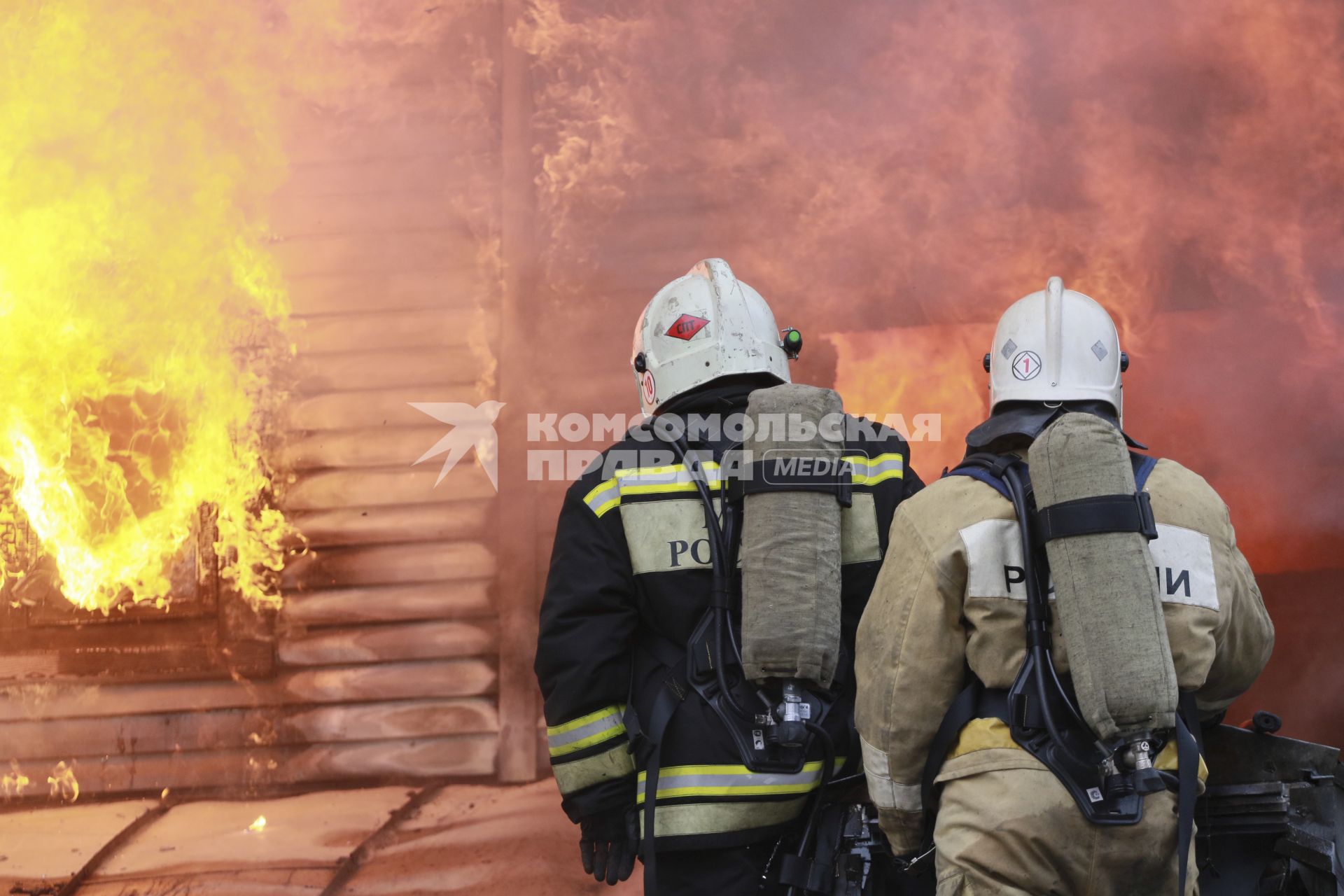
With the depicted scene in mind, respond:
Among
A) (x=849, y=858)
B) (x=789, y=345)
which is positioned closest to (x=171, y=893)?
(x=849, y=858)

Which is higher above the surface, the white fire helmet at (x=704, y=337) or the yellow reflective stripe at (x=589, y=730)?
the white fire helmet at (x=704, y=337)

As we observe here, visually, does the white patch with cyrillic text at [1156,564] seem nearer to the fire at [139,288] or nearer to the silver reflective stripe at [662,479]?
the silver reflective stripe at [662,479]

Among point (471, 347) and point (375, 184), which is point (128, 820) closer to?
point (471, 347)

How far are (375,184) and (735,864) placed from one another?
3.50 metres

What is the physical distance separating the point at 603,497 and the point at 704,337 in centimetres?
63

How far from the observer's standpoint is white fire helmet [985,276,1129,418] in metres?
2.74

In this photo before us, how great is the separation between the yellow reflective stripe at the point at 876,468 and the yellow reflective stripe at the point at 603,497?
61cm

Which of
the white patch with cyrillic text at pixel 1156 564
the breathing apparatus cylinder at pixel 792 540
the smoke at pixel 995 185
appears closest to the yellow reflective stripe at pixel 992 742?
the white patch with cyrillic text at pixel 1156 564

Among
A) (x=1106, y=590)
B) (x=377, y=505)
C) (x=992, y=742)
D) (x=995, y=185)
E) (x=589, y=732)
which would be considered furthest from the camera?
(x=377, y=505)

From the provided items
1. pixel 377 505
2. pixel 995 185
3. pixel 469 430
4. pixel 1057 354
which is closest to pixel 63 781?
pixel 377 505

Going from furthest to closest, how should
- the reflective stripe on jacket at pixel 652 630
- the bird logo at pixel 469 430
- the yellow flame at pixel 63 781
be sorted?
→ the bird logo at pixel 469 430 < the yellow flame at pixel 63 781 < the reflective stripe on jacket at pixel 652 630

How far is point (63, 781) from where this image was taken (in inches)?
189

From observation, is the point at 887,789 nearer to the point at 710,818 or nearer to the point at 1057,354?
the point at 710,818

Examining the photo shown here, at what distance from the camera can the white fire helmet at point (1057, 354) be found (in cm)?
274
